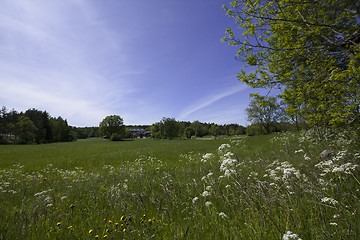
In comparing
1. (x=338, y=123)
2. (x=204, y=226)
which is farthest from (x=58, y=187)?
(x=338, y=123)

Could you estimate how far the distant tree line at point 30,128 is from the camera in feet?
189

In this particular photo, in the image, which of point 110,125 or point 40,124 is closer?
point 40,124

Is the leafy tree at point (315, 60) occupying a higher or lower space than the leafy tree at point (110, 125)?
lower

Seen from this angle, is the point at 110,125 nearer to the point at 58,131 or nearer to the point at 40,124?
the point at 58,131

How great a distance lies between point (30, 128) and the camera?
192 ft

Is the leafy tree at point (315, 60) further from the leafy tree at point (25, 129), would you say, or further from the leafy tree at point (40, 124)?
the leafy tree at point (40, 124)

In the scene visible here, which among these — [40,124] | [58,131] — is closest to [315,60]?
[40,124]

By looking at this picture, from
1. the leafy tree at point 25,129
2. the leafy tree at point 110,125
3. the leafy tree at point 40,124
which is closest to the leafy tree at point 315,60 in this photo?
the leafy tree at point 25,129

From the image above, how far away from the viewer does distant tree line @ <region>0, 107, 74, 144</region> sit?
189 ft

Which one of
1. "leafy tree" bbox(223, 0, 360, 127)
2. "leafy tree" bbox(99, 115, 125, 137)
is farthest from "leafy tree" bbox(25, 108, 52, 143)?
"leafy tree" bbox(223, 0, 360, 127)

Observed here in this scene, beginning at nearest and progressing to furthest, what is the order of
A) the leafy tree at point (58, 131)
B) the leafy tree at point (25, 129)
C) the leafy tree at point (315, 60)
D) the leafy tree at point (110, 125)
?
the leafy tree at point (315, 60) < the leafy tree at point (25, 129) < the leafy tree at point (58, 131) < the leafy tree at point (110, 125)

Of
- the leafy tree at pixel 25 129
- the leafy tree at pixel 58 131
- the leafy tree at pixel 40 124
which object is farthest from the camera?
the leafy tree at pixel 58 131

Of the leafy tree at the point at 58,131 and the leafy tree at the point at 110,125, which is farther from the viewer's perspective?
the leafy tree at the point at 110,125

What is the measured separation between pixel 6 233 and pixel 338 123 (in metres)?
7.83
